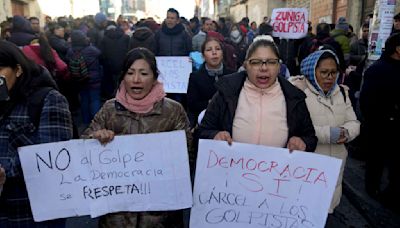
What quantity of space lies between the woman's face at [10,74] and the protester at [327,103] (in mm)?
1855

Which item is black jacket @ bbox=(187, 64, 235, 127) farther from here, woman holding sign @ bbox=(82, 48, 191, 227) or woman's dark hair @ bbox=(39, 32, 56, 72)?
woman's dark hair @ bbox=(39, 32, 56, 72)

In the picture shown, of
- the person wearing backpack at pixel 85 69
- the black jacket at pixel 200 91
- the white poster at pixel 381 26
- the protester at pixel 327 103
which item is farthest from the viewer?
the person wearing backpack at pixel 85 69

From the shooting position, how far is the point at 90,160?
2.29 m

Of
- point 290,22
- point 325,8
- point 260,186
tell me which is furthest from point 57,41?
point 325,8

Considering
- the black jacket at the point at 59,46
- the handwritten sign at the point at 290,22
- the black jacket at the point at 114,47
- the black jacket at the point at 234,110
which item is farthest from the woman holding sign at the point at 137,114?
the handwritten sign at the point at 290,22

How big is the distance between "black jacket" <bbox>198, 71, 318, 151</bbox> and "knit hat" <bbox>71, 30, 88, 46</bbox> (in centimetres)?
470

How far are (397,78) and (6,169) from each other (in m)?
3.54

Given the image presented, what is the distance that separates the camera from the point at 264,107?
2.43m

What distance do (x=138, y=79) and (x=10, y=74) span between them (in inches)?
26.9

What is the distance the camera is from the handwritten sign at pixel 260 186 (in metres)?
2.27

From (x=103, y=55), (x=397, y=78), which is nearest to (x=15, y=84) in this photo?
(x=397, y=78)

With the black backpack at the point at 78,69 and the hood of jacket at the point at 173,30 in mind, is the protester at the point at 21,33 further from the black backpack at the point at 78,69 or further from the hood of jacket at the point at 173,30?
the hood of jacket at the point at 173,30

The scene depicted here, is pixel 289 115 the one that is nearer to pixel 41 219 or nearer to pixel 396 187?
pixel 41 219

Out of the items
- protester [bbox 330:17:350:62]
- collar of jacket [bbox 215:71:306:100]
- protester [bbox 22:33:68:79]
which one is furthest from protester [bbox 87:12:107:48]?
collar of jacket [bbox 215:71:306:100]
